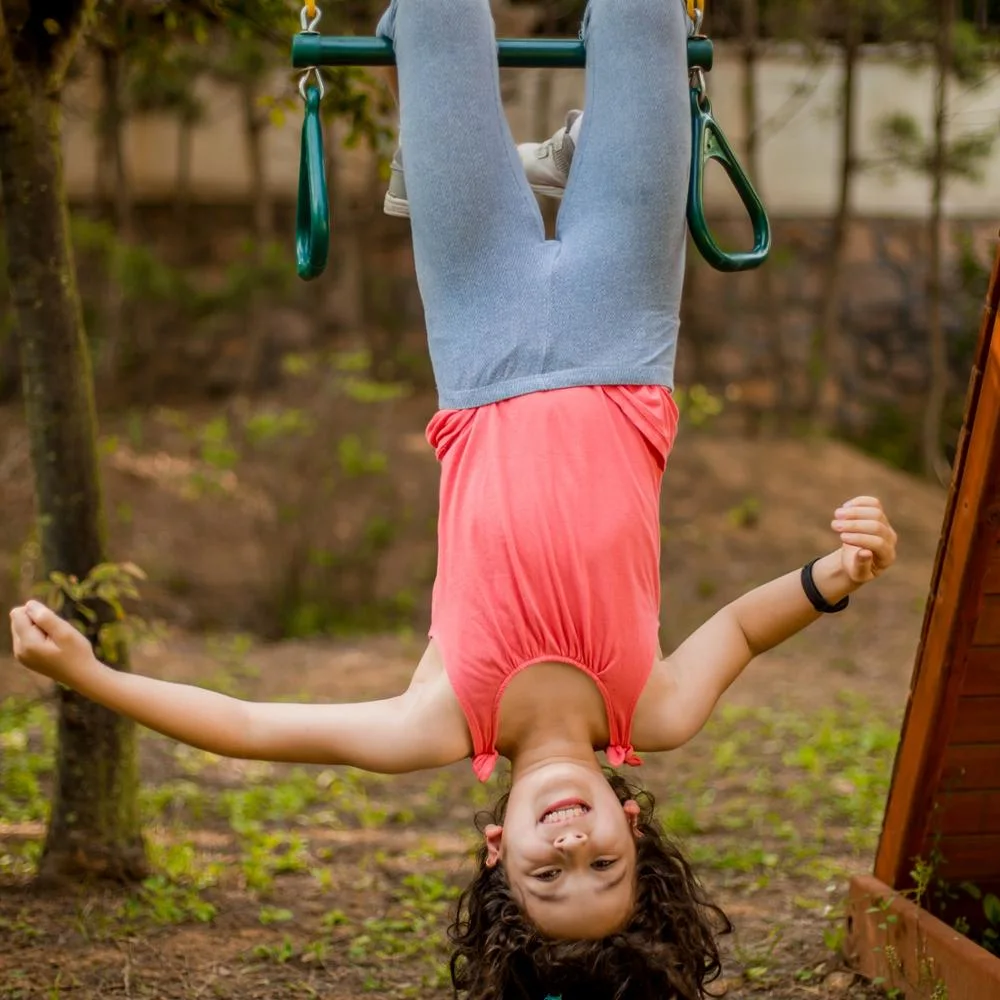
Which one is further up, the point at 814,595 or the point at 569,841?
the point at 814,595

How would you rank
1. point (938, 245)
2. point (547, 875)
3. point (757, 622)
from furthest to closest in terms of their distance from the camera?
point (938, 245) → point (757, 622) → point (547, 875)

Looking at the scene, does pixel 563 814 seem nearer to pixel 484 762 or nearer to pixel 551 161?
pixel 484 762

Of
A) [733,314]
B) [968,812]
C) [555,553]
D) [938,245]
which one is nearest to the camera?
[555,553]

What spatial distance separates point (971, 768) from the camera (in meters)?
3.16

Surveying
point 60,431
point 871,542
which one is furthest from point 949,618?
point 60,431

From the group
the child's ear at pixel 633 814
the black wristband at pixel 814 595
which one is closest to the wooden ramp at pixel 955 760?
the black wristband at pixel 814 595

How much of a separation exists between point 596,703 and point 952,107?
29.3 ft

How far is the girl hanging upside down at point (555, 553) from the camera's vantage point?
255 cm

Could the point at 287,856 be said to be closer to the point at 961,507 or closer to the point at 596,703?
the point at 596,703

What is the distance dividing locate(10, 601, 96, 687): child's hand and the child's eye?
892 millimetres

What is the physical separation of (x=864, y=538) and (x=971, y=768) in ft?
2.95

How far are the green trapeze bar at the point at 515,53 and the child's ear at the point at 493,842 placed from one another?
1.54 m

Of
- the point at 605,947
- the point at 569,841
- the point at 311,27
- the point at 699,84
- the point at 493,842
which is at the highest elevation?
the point at 311,27

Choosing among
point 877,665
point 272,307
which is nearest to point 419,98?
point 877,665
